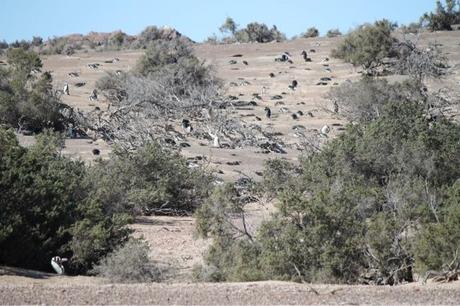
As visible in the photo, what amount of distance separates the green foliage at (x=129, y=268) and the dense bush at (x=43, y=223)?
1166 mm

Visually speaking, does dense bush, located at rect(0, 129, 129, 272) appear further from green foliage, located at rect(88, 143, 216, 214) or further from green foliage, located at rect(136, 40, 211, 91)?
green foliage, located at rect(136, 40, 211, 91)

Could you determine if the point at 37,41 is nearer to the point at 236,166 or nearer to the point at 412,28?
the point at 412,28

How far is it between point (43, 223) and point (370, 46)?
32365 mm

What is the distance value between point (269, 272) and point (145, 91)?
22727 millimetres

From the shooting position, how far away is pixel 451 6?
193ft

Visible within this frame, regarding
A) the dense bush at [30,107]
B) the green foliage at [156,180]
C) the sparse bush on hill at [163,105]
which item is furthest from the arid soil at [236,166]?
the dense bush at [30,107]

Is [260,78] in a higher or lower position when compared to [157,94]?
lower

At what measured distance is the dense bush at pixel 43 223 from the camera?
1243 cm

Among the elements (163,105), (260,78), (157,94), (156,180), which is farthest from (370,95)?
(156,180)

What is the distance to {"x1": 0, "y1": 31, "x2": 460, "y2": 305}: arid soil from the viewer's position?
29.5 feet

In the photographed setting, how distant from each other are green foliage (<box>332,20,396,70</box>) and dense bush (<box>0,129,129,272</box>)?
3079cm

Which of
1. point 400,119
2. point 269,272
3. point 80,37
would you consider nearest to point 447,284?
point 269,272

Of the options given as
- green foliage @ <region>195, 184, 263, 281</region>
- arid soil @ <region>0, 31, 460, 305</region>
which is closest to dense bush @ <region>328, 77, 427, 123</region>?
arid soil @ <region>0, 31, 460, 305</region>

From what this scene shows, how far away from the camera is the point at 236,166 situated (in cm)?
2520
